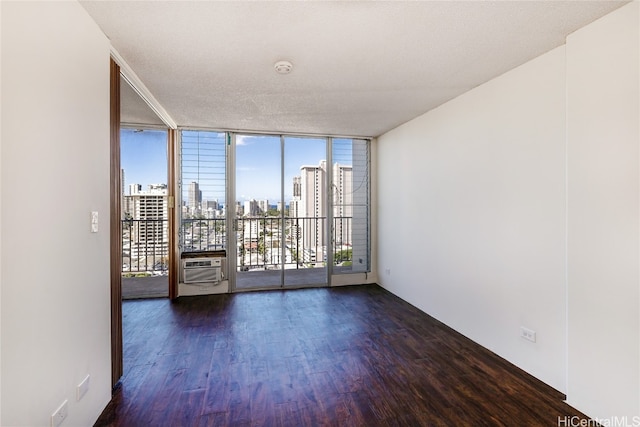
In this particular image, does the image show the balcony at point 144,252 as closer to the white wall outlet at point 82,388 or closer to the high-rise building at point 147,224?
the high-rise building at point 147,224

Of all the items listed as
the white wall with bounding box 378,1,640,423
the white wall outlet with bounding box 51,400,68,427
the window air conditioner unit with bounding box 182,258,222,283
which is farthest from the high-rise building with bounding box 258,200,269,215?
the white wall outlet with bounding box 51,400,68,427

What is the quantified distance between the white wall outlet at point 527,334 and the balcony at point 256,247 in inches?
107

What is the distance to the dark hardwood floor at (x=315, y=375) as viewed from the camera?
5.87 ft

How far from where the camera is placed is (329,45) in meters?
2.02

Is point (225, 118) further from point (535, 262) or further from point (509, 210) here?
point (535, 262)

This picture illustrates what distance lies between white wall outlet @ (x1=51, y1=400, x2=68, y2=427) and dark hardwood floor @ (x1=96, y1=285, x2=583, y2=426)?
0.38 meters

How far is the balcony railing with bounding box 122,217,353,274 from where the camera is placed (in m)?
4.73

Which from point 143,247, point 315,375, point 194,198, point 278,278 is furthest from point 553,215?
point 143,247

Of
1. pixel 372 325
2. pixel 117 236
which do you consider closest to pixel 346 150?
pixel 372 325

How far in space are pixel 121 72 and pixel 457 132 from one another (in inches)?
119

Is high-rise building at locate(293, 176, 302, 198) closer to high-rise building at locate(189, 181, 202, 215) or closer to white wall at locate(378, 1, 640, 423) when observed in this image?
high-rise building at locate(189, 181, 202, 215)

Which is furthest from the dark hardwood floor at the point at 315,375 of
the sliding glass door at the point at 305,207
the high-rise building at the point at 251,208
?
the high-rise building at the point at 251,208

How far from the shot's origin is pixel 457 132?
300 centimetres

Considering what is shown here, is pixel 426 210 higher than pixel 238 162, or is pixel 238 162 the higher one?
pixel 238 162
